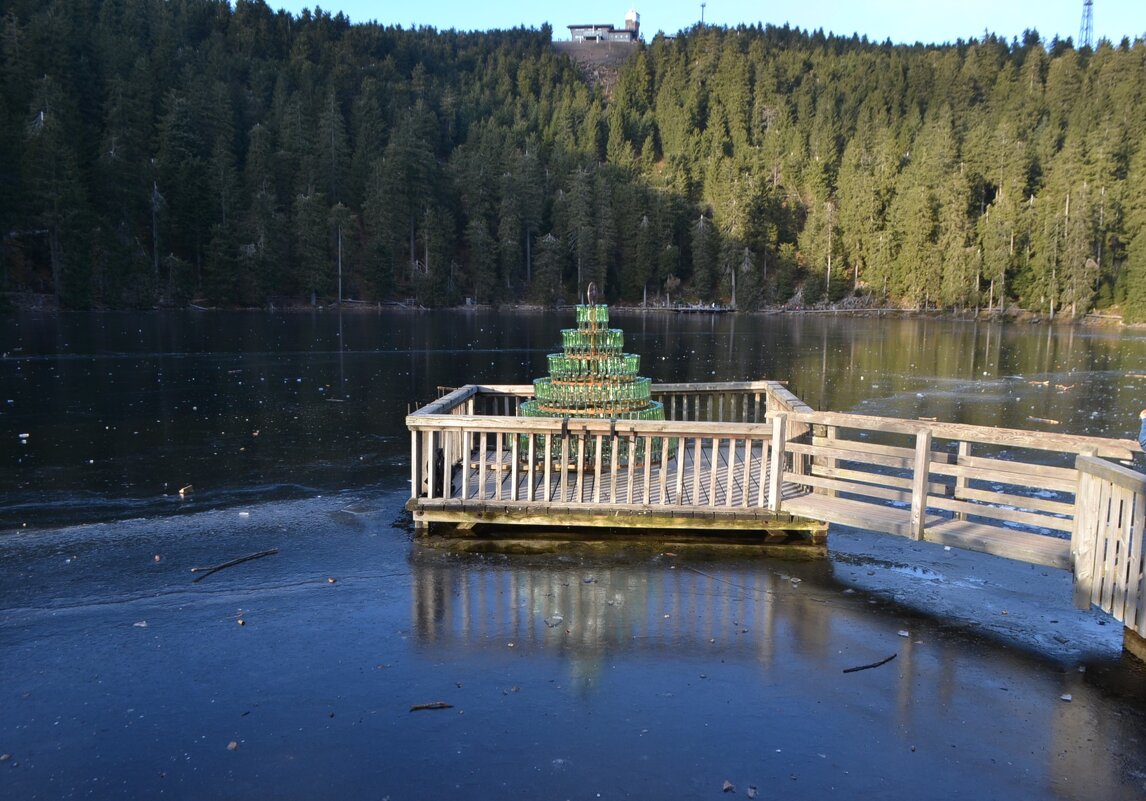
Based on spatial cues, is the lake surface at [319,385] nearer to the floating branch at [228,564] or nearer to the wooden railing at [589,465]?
the floating branch at [228,564]

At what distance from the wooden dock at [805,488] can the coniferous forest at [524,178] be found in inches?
2734

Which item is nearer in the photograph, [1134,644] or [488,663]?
[488,663]

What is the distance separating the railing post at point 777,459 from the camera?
424 inches

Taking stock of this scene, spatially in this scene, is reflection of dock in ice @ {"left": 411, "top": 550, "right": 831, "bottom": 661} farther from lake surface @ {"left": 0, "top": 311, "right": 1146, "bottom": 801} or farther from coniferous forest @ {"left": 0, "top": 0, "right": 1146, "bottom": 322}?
coniferous forest @ {"left": 0, "top": 0, "right": 1146, "bottom": 322}

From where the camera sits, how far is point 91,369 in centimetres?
3253

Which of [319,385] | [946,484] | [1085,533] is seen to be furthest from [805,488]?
[319,385]

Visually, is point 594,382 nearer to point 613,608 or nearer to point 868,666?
point 613,608

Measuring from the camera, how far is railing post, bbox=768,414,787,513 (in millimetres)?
10781

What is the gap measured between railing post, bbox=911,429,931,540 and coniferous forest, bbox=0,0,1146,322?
245ft

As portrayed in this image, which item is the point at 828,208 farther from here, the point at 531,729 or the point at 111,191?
the point at 531,729

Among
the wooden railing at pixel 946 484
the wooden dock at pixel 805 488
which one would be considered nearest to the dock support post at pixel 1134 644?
the wooden dock at pixel 805 488

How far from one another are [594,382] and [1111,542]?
7884mm

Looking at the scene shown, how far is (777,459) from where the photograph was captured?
35.5 feet

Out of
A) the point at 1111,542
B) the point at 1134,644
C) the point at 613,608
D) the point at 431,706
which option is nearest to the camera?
the point at 431,706
